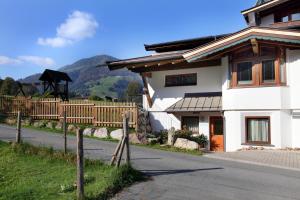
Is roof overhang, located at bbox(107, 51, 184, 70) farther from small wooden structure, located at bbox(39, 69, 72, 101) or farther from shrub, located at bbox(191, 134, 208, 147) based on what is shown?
small wooden structure, located at bbox(39, 69, 72, 101)

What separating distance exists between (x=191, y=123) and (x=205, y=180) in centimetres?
1100

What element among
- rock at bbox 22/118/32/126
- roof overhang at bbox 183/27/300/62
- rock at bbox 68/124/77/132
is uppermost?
roof overhang at bbox 183/27/300/62

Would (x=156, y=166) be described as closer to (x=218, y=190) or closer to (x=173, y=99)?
(x=218, y=190)

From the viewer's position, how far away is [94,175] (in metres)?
9.80

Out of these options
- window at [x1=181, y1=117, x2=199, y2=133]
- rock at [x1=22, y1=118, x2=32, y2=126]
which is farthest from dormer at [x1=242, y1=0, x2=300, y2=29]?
rock at [x1=22, y1=118, x2=32, y2=126]

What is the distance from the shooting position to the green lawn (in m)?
8.54

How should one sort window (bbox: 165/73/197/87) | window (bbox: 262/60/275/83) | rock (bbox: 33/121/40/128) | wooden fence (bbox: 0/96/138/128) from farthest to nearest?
rock (bbox: 33/121/40/128) → wooden fence (bbox: 0/96/138/128) → window (bbox: 165/73/197/87) → window (bbox: 262/60/275/83)

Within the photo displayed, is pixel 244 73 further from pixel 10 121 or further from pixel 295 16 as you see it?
pixel 10 121

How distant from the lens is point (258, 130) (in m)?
18.3

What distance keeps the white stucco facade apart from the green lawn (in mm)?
9873

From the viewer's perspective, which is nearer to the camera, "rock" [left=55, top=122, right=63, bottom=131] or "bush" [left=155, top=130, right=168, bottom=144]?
"bush" [left=155, top=130, right=168, bottom=144]

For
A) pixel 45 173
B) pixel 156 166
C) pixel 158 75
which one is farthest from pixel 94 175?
pixel 158 75

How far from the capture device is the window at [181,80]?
21359mm

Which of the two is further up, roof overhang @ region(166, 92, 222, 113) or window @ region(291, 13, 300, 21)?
window @ region(291, 13, 300, 21)
